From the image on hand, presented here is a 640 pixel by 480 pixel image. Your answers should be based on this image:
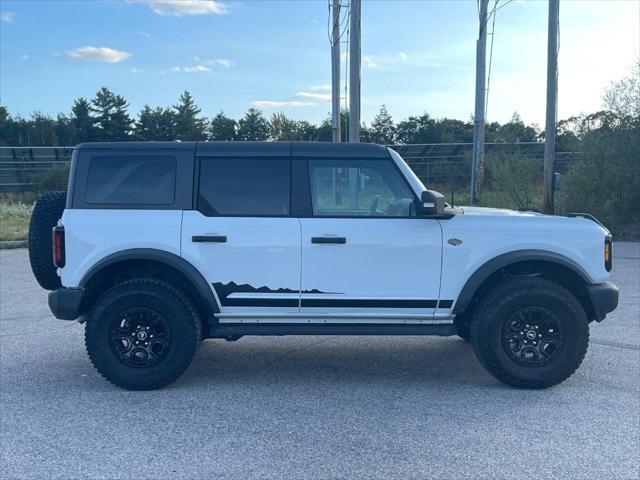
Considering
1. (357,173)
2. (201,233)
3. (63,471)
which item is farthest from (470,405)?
(63,471)

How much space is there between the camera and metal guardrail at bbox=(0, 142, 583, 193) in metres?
23.3

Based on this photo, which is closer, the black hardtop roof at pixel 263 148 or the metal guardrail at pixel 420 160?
the black hardtop roof at pixel 263 148

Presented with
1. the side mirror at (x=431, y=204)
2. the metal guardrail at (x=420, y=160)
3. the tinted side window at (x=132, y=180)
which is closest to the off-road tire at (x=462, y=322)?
the side mirror at (x=431, y=204)

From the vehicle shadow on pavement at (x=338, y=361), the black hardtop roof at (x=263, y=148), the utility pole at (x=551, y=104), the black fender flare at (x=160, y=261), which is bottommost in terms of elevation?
the vehicle shadow on pavement at (x=338, y=361)

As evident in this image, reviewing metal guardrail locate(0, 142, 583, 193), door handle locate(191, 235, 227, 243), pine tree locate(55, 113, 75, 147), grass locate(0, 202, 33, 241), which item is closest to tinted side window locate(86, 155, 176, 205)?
door handle locate(191, 235, 227, 243)

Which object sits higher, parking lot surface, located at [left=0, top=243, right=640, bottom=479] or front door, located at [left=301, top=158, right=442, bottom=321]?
front door, located at [left=301, top=158, right=442, bottom=321]

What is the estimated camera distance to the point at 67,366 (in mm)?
6133

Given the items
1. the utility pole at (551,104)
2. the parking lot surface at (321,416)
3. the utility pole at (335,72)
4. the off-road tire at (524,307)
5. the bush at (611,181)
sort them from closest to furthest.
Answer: the parking lot surface at (321,416), the off-road tire at (524,307), the utility pole at (551,104), the bush at (611,181), the utility pole at (335,72)

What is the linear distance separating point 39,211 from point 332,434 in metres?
3.25

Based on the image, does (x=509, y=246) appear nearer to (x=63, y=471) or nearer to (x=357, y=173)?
(x=357, y=173)

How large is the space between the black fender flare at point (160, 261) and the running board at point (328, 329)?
35 cm

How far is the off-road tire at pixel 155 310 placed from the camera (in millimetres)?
5363

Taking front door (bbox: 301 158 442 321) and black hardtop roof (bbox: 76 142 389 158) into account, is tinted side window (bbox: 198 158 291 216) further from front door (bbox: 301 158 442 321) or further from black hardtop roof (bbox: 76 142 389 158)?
front door (bbox: 301 158 442 321)

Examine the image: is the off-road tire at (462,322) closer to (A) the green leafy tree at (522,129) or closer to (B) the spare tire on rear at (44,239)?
(B) the spare tire on rear at (44,239)
